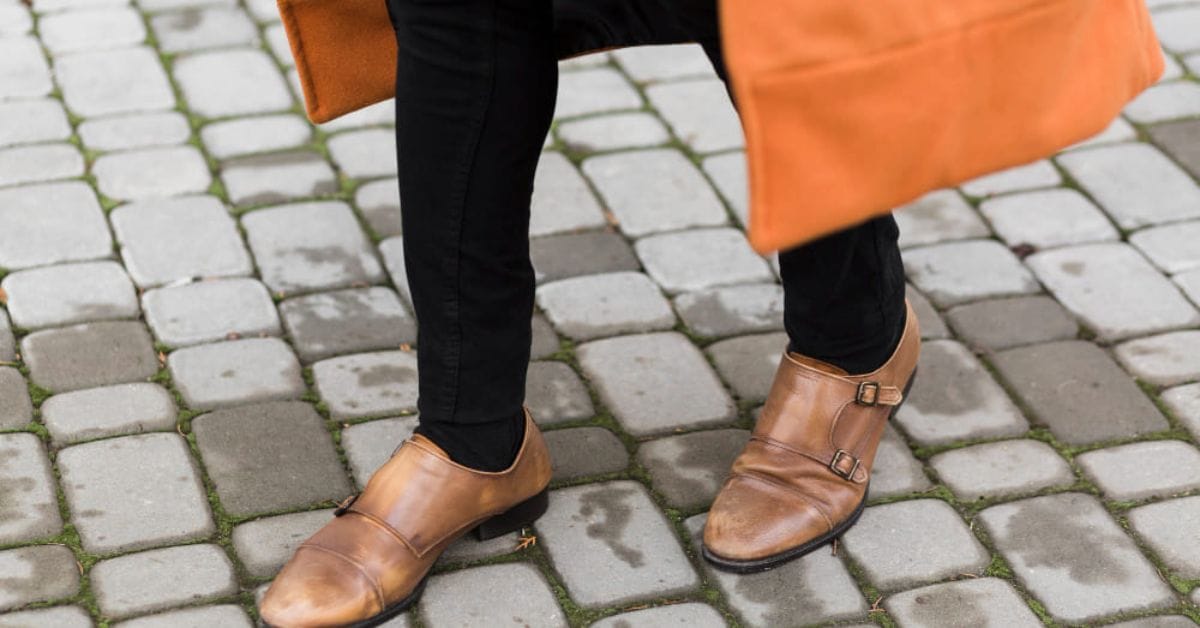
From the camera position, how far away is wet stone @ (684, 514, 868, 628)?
219cm

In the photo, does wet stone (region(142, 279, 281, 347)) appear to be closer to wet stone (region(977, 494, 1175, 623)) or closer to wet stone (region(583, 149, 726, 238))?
wet stone (region(583, 149, 726, 238))

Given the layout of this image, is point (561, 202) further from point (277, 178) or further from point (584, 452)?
point (584, 452)

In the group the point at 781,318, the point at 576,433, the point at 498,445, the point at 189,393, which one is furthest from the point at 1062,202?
the point at 189,393

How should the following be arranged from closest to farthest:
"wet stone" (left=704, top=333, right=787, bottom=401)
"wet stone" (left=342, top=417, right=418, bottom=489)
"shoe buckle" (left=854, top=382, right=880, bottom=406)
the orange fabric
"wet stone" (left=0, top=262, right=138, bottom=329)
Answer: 1. the orange fabric
2. "shoe buckle" (left=854, top=382, right=880, bottom=406)
3. "wet stone" (left=342, top=417, right=418, bottom=489)
4. "wet stone" (left=704, top=333, right=787, bottom=401)
5. "wet stone" (left=0, top=262, right=138, bottom=329)

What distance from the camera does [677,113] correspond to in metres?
3.59

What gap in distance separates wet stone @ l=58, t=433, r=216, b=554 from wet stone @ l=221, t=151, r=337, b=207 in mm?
830

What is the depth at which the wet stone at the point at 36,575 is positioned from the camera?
2.17 m

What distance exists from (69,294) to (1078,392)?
180 cm

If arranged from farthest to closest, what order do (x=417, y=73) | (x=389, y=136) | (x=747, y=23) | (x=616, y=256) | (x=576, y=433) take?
1. (x=389, y=136)
2. (x=616, y=256)
3. (x=576, y=433)
4. (x=417, y=73)
5. (x=747, y=23)

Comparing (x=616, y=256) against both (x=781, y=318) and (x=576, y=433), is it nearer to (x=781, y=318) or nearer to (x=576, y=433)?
(x=781, y=318)

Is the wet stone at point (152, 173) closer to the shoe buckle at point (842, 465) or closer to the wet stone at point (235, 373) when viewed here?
the wet stone at point (235, 373)

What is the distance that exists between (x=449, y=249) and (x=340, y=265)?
1.02m

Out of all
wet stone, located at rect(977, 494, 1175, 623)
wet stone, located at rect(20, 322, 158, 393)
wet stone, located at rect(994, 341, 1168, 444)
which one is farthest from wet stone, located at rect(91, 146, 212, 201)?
wet stone, located at rect(977, 494, 1175, 623)

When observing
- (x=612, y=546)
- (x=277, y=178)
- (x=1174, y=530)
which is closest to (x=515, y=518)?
→ (x=612, y=546)
